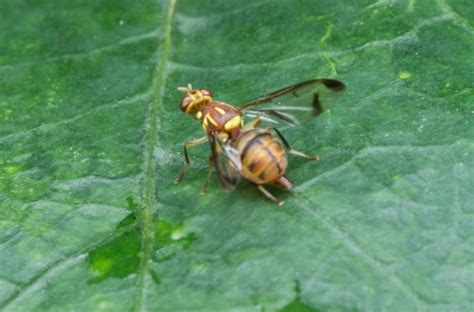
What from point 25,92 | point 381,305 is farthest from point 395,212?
point 25,92

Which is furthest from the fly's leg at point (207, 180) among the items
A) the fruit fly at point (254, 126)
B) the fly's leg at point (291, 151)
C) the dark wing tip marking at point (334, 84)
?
the dark wing tip marking at point (334, 84)

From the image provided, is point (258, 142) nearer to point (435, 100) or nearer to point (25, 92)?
point (435, 100)

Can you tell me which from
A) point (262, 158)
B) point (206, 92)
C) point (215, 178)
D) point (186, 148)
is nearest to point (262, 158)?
point (262, 158)

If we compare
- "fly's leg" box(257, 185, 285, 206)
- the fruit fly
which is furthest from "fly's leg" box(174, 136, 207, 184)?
"fly's leg" box(257, 185, 285, 206)

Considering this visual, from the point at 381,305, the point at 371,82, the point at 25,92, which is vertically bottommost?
the point at 381,305

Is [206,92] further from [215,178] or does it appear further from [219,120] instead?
[215,178]

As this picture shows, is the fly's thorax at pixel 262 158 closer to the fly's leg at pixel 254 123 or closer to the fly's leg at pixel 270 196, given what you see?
the fly's leg at pixel 270 196
